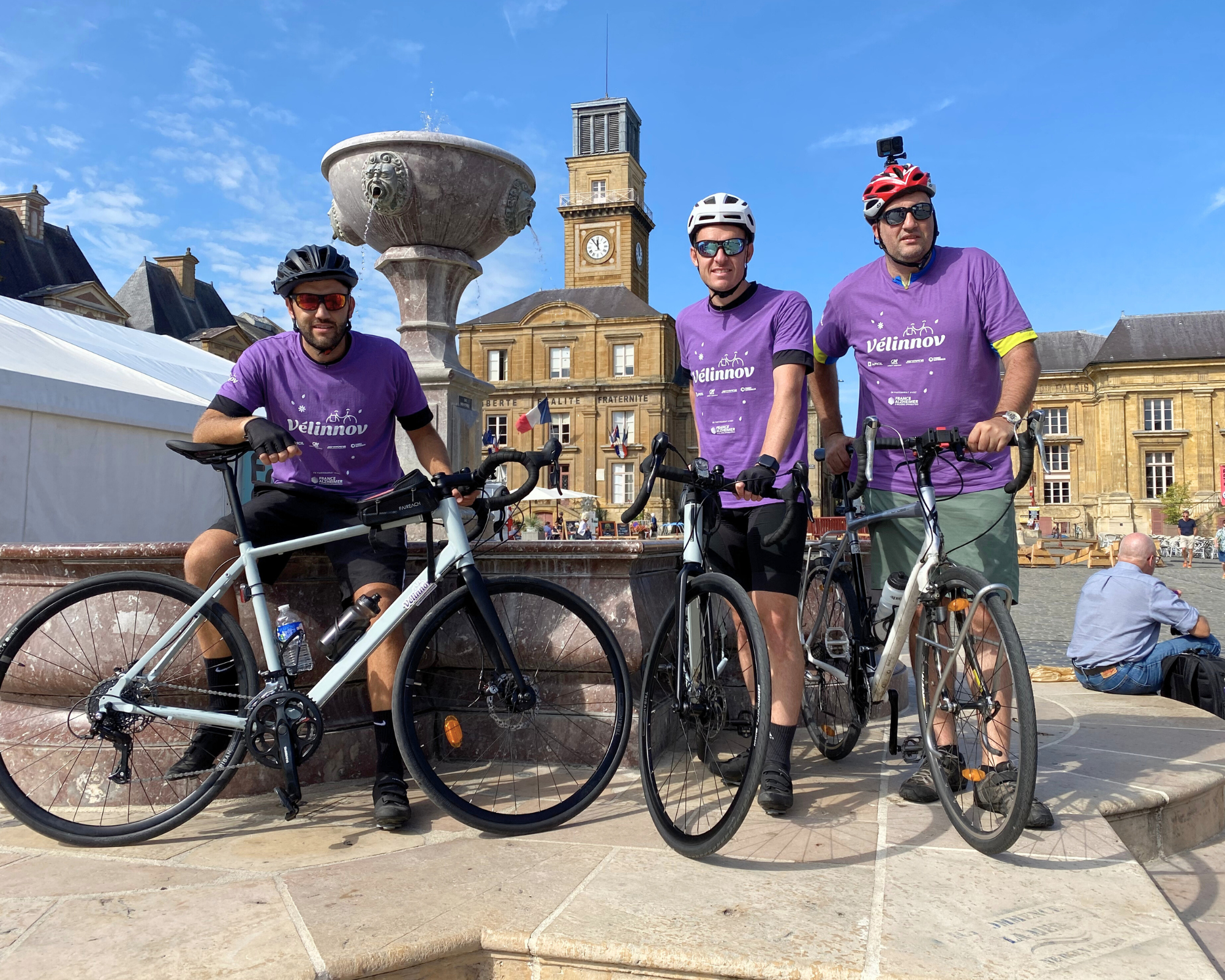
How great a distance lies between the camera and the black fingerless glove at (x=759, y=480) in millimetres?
2555

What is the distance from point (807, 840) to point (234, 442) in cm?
216

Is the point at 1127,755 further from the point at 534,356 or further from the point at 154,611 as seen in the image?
the point at 534,356

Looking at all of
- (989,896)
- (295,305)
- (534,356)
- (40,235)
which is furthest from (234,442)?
(534,356)

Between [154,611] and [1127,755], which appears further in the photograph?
[1127,755]

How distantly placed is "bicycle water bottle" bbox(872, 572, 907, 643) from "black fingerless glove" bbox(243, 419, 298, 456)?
2.02 m

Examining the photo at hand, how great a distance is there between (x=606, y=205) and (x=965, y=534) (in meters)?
65.8

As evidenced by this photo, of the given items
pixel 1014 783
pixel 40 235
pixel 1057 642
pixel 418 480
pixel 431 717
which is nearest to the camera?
pixel 1014 783

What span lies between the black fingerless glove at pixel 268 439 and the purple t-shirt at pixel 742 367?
1433mm

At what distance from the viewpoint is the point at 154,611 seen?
2.93 m

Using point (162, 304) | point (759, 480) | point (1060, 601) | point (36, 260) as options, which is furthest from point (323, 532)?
point (162, 304)

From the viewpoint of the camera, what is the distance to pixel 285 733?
2.67 meters

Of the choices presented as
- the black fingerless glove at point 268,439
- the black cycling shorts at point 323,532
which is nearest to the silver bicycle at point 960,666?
the black cycling shorts at point 323,532

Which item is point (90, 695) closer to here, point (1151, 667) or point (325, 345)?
point (325, 345)

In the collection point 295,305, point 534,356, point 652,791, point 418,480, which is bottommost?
point 652,791
